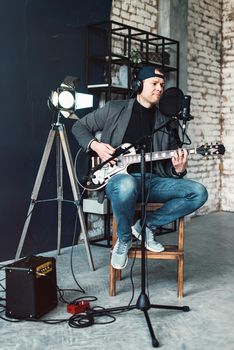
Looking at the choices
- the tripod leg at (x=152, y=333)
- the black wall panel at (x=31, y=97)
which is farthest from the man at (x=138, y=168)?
the black wall panel at (x=31, y=97)

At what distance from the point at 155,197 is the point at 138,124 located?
1.74 ft

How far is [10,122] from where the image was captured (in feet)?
12.6

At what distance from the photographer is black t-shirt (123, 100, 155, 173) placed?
10.8 ft

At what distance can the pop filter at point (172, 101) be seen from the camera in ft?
8.99

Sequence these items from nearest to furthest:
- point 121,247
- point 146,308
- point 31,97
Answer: point 146,308 < point 121,247 < point 31,97

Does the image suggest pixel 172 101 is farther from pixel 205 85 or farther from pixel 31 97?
pixel 205 85

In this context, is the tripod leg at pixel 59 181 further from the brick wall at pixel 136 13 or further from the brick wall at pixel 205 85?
the brick wall at pixel 205 85

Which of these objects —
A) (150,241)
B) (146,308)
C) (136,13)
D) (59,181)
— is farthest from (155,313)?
(136,13)

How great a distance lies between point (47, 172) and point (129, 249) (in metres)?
1.39

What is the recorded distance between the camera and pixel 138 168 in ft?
10.8

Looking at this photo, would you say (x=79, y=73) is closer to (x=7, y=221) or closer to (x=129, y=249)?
(x=7, y=221)

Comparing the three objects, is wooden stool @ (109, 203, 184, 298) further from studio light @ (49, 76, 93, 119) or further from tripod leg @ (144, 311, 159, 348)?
studio light @ (49, 76, 93, 119)

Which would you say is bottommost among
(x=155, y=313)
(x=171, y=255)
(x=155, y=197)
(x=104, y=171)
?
(x=155, y=313)

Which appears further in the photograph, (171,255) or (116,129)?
(116,129)
